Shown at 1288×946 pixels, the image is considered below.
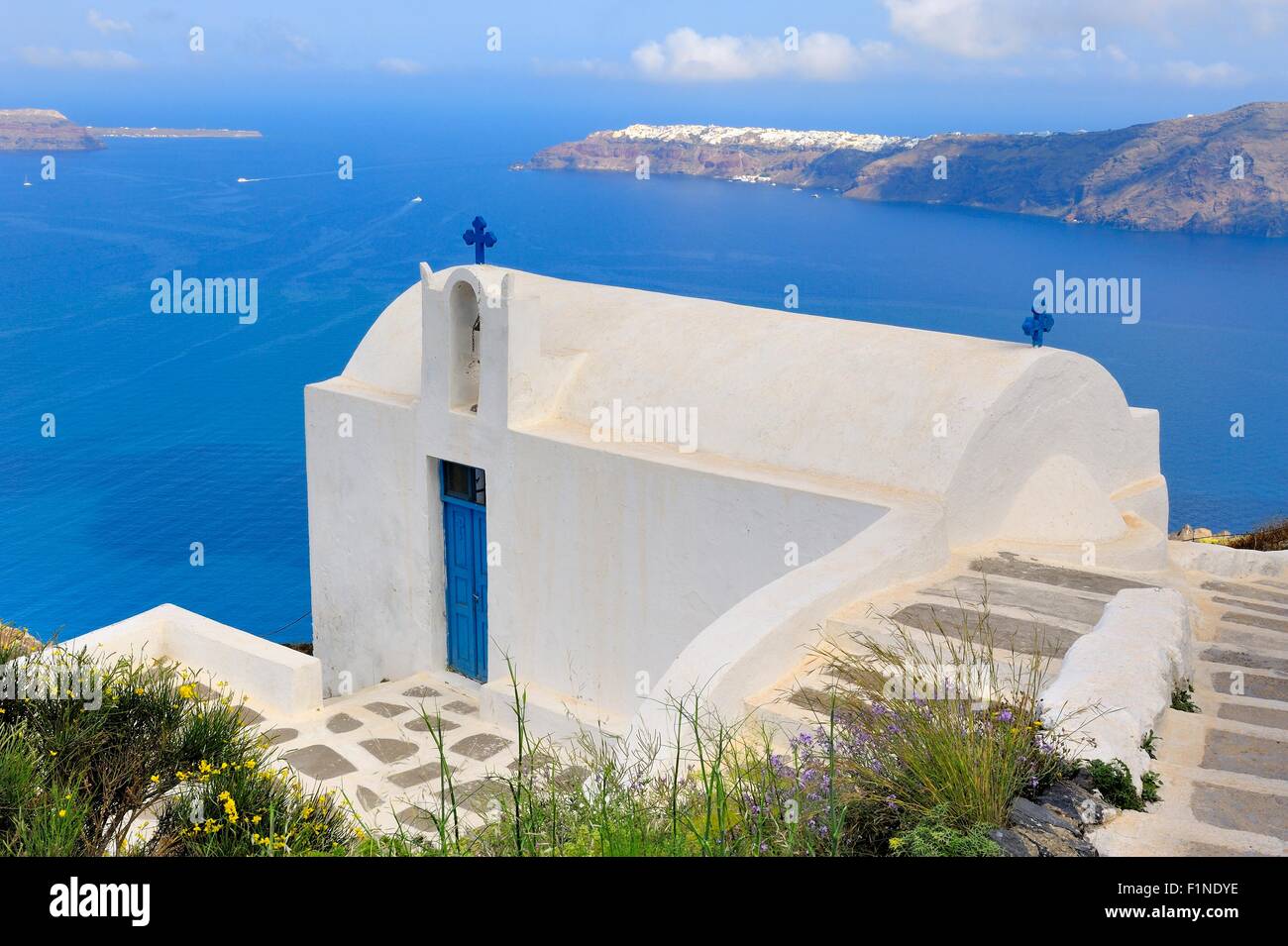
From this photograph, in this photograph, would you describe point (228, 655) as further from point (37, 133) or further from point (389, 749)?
point (37, 133)

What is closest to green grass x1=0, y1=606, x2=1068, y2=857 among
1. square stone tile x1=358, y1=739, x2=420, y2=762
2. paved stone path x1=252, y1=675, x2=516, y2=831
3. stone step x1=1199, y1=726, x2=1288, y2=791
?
stone step x1=1199, y1=726, x2=1288, y2=791

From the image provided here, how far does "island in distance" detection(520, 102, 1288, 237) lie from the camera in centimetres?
7519

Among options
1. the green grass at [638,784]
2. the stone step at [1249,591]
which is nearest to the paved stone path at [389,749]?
the green grass at [638,784]

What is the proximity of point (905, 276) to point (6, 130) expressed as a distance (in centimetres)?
10221

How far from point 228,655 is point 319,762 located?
4.49ft

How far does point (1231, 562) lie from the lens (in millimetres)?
9195

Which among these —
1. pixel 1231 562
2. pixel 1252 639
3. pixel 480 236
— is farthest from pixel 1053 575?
pixel 480 236

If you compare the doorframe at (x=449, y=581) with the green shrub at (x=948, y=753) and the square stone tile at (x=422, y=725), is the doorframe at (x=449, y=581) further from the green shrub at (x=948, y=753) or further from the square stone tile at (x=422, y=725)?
the green shrub at (x=948, y=753)

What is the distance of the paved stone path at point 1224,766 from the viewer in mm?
3602

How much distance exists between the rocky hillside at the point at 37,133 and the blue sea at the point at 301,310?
5914 millimetres

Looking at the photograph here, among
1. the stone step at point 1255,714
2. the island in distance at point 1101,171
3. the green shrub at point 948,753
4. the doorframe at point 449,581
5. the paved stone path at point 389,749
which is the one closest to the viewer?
the green shrub at point 948,753
